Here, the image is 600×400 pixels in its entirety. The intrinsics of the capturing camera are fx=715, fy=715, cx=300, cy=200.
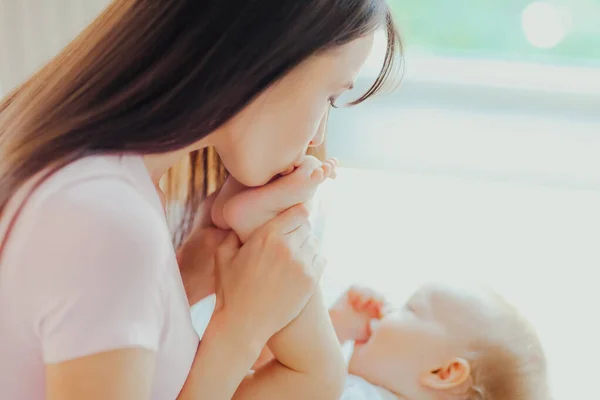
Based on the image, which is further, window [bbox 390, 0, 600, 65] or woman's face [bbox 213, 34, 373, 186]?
window [bbox 390, 0, 600, 65]

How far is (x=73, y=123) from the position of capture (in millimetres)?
707

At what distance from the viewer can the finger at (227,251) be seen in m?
0.88

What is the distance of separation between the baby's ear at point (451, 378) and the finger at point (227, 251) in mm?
420

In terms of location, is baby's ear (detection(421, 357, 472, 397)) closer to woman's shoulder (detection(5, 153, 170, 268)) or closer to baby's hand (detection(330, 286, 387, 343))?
baby's hand (detection(330, 286, 387, 343))

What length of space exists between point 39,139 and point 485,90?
110 centimetres

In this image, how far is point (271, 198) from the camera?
34.4 inches

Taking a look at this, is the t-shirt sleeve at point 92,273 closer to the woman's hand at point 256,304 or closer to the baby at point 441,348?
the woman's hand at point 256,304

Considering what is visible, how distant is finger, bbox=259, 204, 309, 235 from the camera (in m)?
0.87

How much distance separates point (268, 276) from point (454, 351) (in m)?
0.43

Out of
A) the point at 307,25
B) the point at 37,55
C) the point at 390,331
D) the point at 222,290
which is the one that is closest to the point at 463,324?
the point at 390,331

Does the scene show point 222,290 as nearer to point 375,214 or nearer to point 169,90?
point 169,90

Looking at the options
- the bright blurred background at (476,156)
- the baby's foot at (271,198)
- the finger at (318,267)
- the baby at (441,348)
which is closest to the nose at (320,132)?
the baby's foot at (271,198)

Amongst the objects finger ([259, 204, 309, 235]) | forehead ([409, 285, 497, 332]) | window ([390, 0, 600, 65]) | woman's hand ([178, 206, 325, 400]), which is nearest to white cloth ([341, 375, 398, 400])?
forehead ([409, 285, 497, 332])

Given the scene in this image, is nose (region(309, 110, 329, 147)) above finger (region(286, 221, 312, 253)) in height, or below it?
above
